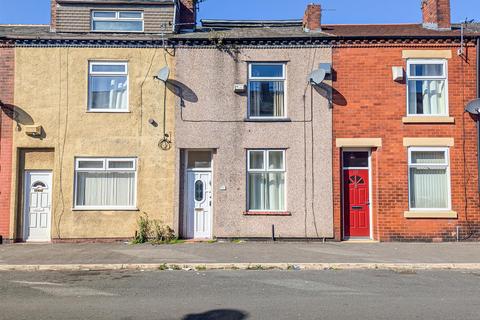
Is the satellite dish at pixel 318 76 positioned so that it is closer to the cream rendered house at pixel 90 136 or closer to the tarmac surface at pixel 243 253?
the cream rendered house at pixel 90 136

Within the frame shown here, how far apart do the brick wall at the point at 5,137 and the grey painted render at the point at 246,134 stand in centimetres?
478

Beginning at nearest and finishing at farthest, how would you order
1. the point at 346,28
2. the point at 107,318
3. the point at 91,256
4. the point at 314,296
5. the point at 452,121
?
the point at 107,318, the point at 314,296, the point at 91,256, the point at 452,121, the point at 346,28

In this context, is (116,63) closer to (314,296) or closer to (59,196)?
(59,196)

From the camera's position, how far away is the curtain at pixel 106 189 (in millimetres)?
13672

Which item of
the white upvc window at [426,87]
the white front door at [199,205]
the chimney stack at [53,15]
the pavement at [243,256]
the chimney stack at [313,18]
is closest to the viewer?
the pavement at [243,256]

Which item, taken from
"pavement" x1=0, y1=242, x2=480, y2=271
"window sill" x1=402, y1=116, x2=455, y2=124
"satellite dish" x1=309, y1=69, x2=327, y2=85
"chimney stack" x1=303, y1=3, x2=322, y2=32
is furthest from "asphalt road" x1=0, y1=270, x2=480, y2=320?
"chimney stack" x1=303, y1=3, x2=322, y2=32

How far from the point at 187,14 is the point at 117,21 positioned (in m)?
2.31

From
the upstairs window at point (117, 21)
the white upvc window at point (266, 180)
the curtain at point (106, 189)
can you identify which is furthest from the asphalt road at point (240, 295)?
the upstairs window at point (117, 21)

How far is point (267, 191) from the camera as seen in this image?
1376 cm

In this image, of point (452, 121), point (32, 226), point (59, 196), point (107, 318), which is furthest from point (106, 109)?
point (452, 121)

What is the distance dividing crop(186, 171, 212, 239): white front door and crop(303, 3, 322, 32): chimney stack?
17.9 ft

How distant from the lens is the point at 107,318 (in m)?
5.98

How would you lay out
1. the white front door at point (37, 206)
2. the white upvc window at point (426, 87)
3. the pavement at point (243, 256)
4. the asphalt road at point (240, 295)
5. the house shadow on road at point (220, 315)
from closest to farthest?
the house shadow on road at point (220, 315) → the asphalt road at point (240, 295) → the pavement at point (243, 256) → the white front door at point (37, 206) → the white upvc window at point (426, 87)

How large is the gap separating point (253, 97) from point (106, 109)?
14.1 feet
